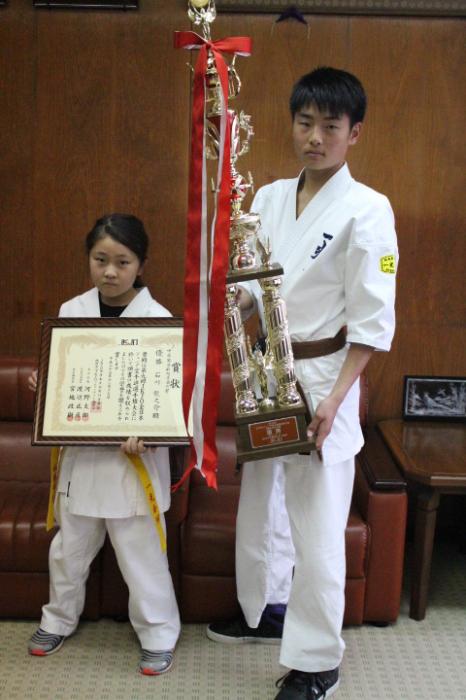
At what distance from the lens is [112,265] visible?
2.24m

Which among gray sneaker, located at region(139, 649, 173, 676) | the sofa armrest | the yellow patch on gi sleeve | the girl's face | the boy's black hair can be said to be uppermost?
the boy's black hair

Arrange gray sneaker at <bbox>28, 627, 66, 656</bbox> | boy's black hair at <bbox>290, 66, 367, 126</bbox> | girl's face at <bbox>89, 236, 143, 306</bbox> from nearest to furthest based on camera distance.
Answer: boy's black hair at <bbox>290, 66, 367, 126</bbox>
girl's face at <bbox>89, 236, 143, 306</bbox>
gray sneaker at <bbox>28, 627, 66, 656</bbox>

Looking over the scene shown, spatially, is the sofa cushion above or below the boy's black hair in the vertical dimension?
below

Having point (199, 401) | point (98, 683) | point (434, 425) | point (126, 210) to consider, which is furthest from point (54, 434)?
point (434, 425)

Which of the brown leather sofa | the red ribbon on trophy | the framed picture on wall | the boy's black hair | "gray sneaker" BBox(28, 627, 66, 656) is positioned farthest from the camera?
the framed picture on wall

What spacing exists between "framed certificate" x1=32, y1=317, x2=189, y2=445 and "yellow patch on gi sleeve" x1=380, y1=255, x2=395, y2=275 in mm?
629

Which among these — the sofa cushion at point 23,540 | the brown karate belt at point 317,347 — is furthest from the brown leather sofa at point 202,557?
the brown karate belt at point 317,347

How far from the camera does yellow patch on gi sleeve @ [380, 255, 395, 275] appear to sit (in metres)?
1.94

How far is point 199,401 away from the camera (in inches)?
78.9

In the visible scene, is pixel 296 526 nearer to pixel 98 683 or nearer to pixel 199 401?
pixel 199 401

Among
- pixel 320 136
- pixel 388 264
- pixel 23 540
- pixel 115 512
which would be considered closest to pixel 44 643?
pixel 23 540

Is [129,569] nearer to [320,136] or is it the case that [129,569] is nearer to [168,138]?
[320,136]

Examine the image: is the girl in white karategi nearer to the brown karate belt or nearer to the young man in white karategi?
the young man in white karategi

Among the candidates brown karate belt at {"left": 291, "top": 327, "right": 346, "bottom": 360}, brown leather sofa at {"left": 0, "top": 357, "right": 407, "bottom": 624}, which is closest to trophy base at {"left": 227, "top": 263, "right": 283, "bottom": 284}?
brown karate belt at {"left": 291, "top": 327, "right": 346, "bottom": 360}
